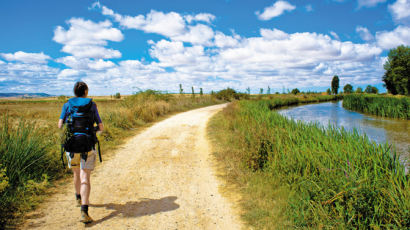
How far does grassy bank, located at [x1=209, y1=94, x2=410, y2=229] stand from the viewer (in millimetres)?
3014

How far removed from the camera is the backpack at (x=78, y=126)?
3.42 m

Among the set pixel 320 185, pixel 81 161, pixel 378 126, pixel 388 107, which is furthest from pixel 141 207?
pixel 388 107

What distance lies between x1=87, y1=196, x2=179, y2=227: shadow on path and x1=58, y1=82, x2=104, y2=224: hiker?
47cm

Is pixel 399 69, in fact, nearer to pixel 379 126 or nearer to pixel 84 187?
pixel 379 126

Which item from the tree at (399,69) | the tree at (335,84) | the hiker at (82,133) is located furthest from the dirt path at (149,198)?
the tree at (335,84)

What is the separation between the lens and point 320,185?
12.3 ft

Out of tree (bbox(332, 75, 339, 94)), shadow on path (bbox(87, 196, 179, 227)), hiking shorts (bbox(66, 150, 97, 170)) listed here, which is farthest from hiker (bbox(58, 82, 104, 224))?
tree (bbox(332, 75, 339, 94))

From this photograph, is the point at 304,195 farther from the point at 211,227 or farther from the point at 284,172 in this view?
the point at 211,227

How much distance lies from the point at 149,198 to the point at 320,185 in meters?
3.06

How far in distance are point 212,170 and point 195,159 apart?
107cm

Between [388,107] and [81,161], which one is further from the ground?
[81,161]

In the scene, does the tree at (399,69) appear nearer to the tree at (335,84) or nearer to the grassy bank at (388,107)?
the grassy bank at (388,107)

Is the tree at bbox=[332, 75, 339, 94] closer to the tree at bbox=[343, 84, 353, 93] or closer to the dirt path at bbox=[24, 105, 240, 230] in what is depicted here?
the tree at bbox=[343, 84, 353, 93]

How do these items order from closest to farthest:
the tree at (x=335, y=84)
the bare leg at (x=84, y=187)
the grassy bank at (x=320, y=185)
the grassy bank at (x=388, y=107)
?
1. the grassy bank at (x=320, y=185)
2. the bare leg at (x=84, y=187)
3. the grassy bank at (x=388, y=107)
4. the tree at (x=335, y=84)
